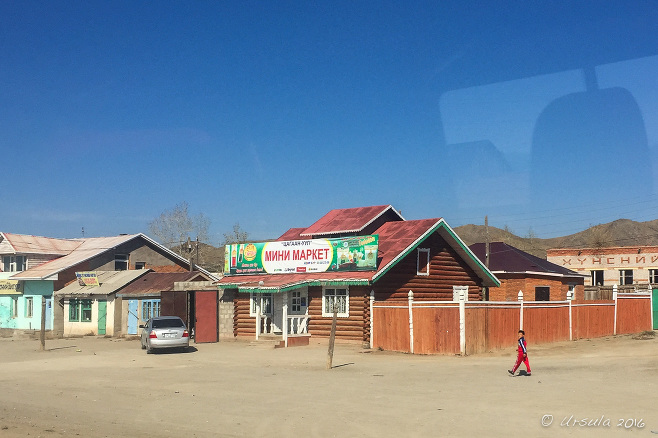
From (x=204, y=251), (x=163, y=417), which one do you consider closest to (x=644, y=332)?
(x=163, y=417)

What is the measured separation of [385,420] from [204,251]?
114 m

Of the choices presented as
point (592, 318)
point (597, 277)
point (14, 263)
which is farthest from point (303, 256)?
point (597, 277)

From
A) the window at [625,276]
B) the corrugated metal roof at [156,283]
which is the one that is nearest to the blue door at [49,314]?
the corrugated metal roof at [156,283]

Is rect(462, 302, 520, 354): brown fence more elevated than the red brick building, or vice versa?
the red brick building

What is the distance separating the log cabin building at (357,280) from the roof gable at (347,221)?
59 mm

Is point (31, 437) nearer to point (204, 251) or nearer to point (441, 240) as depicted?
point (441, 240)

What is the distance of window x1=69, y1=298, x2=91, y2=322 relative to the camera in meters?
43.4

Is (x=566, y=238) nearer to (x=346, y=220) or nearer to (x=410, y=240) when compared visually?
(x=346, y=220)

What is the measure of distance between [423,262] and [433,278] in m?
1.16

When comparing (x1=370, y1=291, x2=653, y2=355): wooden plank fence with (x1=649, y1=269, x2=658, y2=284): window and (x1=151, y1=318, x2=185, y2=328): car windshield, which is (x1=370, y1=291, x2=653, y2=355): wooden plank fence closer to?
(x1=151, y1=318, x2=185, y2=328): car windshield

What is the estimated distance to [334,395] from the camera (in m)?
16.1

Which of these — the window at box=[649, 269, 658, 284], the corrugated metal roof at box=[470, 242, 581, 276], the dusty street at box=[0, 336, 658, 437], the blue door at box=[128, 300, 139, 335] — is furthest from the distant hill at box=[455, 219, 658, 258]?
the dusty street at box=[0, 336, 658, 437]

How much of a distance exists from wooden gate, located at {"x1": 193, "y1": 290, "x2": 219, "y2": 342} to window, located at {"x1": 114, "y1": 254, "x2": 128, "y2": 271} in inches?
729

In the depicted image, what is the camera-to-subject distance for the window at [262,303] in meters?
33.4
